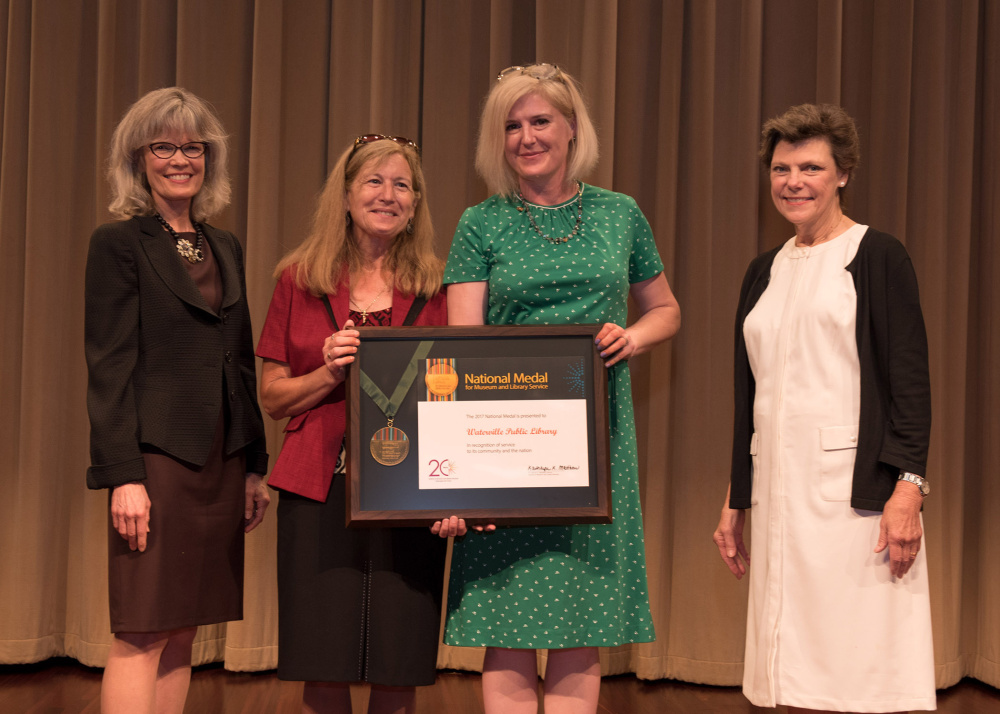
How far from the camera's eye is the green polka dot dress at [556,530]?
183cm

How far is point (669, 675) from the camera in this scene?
11.4 ft

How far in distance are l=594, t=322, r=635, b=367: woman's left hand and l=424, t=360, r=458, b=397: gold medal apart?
0.31 metres

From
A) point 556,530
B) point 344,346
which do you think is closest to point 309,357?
point 344,346

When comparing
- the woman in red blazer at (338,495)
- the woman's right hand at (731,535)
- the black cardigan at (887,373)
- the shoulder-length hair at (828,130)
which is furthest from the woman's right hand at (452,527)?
the shoulder-length hair at (828,130)

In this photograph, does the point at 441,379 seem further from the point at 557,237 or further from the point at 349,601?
the point at 349,601

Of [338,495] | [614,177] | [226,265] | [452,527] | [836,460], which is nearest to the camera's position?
[452,527]

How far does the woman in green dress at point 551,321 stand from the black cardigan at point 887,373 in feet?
1.46

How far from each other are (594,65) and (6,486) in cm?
294

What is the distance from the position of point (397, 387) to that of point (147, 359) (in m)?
0.60

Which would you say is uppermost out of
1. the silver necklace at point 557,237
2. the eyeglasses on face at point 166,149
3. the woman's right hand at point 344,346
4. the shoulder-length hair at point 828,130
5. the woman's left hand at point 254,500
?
the shoulder-length hair at point 828,130

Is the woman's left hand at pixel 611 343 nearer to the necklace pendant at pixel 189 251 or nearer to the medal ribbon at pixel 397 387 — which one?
the medal ribbon at pixel 397 387

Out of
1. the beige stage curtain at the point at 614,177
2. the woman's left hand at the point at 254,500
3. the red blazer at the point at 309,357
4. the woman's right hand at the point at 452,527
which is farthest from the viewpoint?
the beige stage curtain at the point at 614,177

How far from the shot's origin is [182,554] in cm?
191

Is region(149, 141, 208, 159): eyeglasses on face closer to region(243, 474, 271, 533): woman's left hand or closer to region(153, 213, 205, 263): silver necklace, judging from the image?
region(153, 213, 205, 263): silver necklace
